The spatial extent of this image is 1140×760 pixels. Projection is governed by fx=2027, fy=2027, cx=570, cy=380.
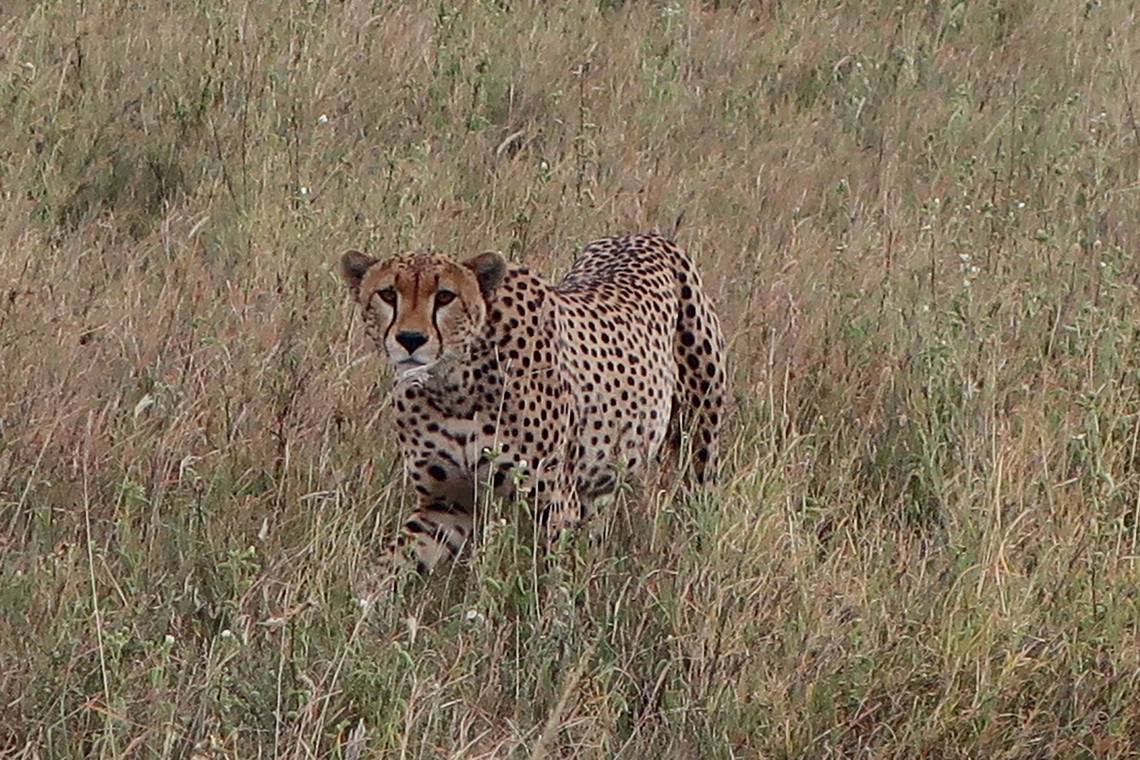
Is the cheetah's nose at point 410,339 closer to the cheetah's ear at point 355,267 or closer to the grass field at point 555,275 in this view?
the cheetah's ear at point 355,267

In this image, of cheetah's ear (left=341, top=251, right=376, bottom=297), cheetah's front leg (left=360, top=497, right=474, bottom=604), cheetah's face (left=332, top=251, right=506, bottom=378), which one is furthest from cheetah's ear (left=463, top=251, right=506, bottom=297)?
cheetah's front leg (left=360, top=497, right=474, bottom=604)

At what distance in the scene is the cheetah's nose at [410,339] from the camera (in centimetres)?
371

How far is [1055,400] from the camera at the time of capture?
4598 mm

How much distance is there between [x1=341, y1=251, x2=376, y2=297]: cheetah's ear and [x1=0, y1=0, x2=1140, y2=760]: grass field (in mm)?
418

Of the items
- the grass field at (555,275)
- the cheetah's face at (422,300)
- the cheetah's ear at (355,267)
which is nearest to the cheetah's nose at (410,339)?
the cheetah's face at (422,300)

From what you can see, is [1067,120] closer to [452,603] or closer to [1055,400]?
[1055,400]

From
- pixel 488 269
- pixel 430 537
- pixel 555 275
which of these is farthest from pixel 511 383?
pixel 555 275

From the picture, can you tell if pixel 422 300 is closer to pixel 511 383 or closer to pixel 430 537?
pixel 511 383

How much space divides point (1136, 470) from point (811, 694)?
142cm

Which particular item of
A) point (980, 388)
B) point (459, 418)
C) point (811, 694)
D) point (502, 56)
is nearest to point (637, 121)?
point (502, 56)

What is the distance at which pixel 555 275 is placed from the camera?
537 cm

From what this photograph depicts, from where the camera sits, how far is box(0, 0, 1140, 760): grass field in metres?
3.33

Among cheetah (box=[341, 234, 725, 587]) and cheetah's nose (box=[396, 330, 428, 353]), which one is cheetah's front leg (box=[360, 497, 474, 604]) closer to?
cheetah (box=[341, 234, 725, 587])

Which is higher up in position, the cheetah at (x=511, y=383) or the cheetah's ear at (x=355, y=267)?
the cheetah's ear at (x=355, y=267)
